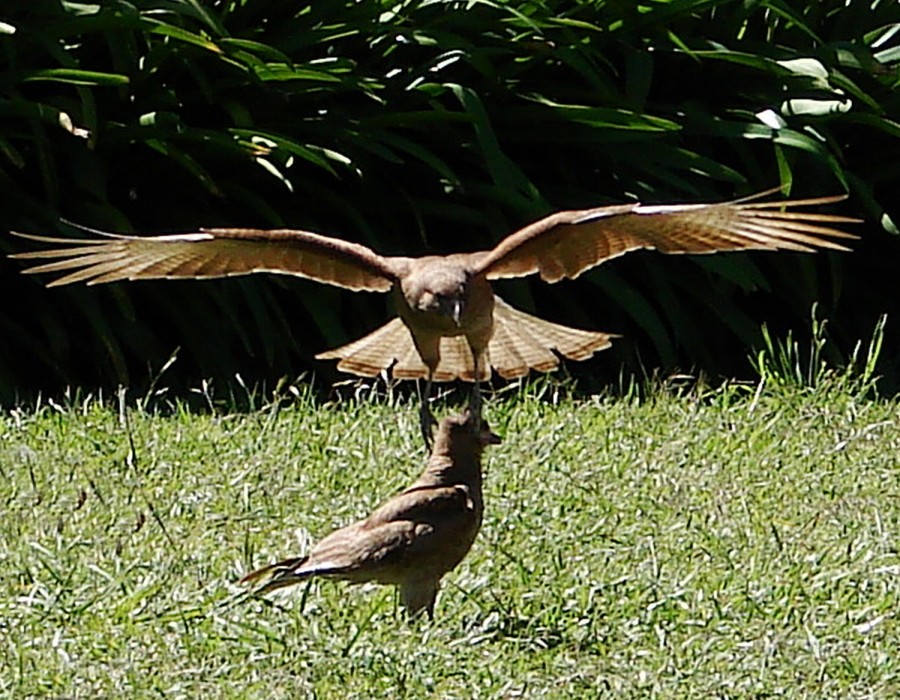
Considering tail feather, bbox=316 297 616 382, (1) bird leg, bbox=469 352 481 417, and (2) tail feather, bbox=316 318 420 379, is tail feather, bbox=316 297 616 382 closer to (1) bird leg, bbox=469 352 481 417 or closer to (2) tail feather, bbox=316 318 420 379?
(2) tail feather, bbox=316 318 420 379

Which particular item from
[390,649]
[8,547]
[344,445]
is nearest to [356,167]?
[344,445]

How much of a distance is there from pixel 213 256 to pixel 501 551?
1131 millimetres

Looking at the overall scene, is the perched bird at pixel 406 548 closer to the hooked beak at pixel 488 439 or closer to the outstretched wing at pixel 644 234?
the hooked beak at pixel 488 439

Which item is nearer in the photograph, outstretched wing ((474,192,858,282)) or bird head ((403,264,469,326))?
outstretched wing ((474,192,858,282))

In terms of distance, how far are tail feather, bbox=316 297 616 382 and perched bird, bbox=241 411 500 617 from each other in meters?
1.36

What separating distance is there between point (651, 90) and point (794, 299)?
3.01 ft

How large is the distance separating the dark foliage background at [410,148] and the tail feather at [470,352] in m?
0.95

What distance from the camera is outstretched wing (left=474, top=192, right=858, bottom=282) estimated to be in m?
5.62

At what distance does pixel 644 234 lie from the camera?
586 centimetres

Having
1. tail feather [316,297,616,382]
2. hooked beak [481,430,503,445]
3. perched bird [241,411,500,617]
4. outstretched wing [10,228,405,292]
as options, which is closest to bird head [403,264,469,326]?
outstretched wing [10,228,405,292]

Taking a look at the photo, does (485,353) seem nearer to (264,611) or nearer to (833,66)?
(264,611)

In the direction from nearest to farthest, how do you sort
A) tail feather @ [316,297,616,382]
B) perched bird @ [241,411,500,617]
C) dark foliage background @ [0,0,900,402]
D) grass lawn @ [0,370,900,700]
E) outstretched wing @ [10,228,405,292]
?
1. grass lawn @ [0,370,900,700]
2. perched bird @ [241,411,500,617]
3. outstretched wing @ [10,228,405,292]
4. tail feather @ [316,297,616,382]
5. dark foliage background @ [0,0,900,402]

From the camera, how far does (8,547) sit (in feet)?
18.0

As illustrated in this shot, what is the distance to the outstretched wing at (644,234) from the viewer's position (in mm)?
5617
